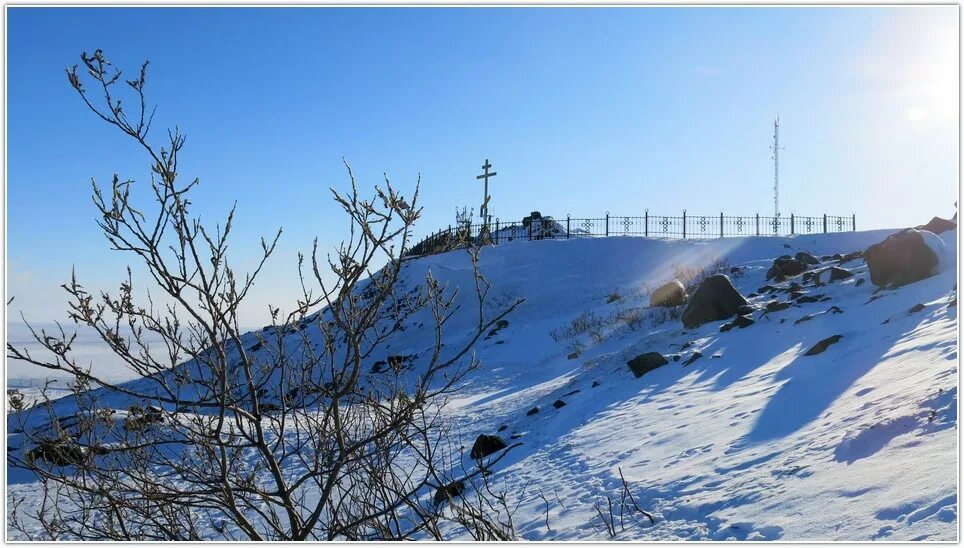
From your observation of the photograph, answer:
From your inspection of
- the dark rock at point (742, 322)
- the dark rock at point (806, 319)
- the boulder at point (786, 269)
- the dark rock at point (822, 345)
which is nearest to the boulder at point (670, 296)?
the boulder at point (786, 269)

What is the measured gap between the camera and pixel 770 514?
4.04m

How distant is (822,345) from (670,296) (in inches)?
288

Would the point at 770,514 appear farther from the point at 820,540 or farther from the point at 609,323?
the point at 609,323

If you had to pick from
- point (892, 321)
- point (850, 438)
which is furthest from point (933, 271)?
point (850, 438)

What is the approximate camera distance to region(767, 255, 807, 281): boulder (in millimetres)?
15531

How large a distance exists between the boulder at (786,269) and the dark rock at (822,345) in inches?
286

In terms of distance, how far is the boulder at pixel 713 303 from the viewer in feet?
40.3

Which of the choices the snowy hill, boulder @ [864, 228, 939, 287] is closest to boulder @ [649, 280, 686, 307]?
the snowy hill

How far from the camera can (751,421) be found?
6152 millimetres

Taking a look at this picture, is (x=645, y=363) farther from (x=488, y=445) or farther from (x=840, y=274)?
(x=840, y=274)

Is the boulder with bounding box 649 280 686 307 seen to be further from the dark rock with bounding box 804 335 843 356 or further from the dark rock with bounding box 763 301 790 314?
the dark rock with bounding box 804 335 843 356

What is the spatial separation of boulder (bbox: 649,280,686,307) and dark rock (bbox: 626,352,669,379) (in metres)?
5.47

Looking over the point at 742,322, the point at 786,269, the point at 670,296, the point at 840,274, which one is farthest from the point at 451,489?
the point at 786,269

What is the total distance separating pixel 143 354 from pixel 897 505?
12.1ft
